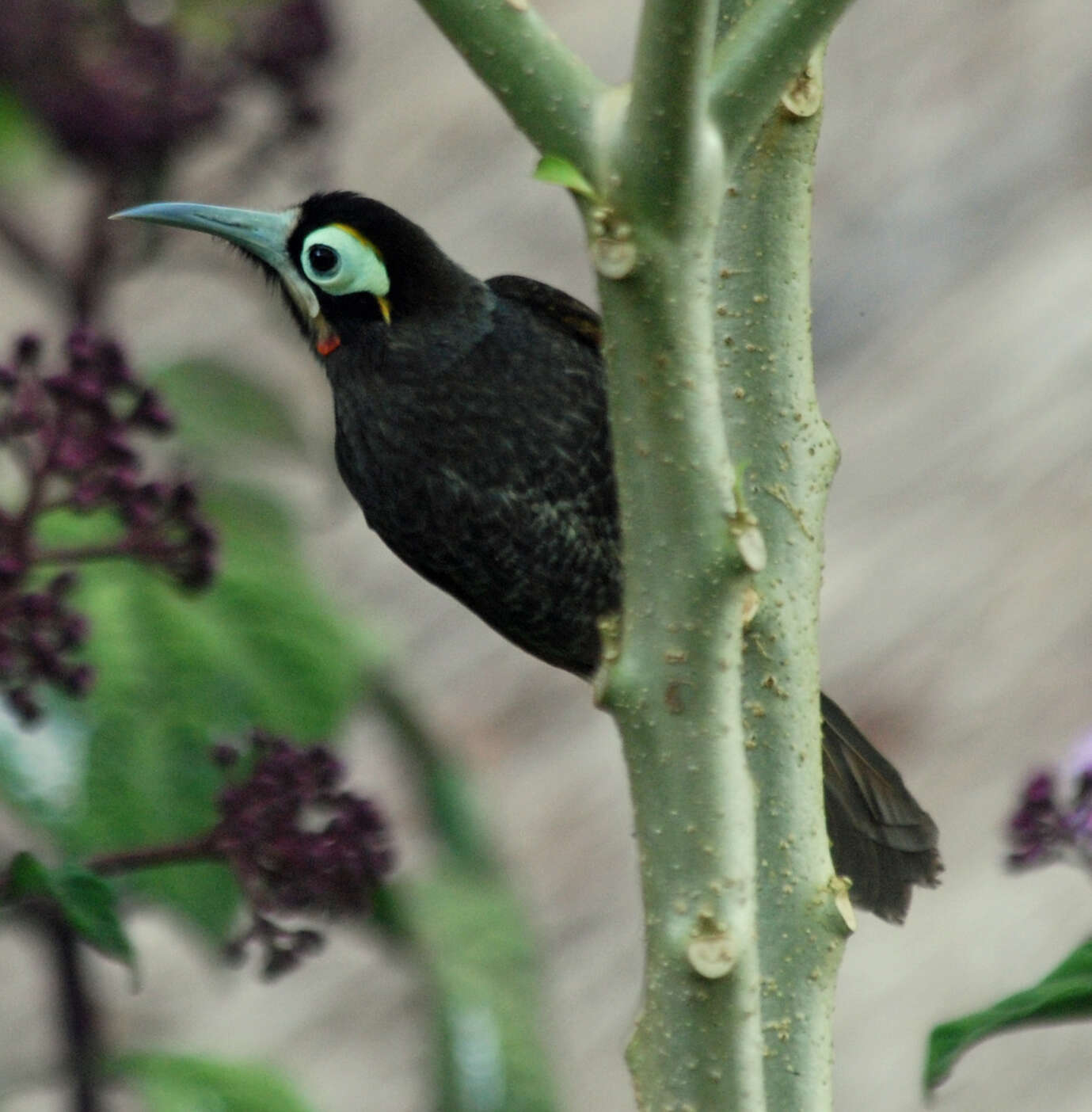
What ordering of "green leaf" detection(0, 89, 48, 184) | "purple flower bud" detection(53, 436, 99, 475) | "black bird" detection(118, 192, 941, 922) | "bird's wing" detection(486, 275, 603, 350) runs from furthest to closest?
"green leaf" detection(0, 89, 48, 184), "bird's wing" detection(486, 275, 603, 350), "black bird" detection(118, 192, 941, 922), "purple flower bud" detection(53, 436, 99, 475)

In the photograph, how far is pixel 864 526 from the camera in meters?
1.93

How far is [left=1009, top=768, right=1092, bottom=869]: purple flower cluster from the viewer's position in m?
0.86

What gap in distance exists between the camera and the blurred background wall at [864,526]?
1.67 metres

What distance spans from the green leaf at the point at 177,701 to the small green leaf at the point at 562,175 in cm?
67

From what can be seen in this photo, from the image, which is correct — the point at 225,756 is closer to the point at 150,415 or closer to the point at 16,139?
the point at 150,415

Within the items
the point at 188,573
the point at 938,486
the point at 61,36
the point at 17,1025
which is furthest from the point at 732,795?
the point at 938,486

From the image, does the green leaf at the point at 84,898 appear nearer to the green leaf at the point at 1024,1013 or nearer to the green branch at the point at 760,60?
the green leaf at the point at 1024,1013

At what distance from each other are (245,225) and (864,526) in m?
0.98

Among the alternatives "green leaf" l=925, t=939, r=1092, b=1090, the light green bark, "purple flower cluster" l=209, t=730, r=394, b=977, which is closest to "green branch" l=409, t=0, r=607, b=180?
the light green bark

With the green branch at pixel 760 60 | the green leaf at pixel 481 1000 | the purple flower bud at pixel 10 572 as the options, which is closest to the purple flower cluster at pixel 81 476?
the purple flower bud at pixel 10 572

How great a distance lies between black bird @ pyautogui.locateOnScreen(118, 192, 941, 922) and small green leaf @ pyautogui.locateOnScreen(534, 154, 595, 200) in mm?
595

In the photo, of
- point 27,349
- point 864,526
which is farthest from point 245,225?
point 864,526

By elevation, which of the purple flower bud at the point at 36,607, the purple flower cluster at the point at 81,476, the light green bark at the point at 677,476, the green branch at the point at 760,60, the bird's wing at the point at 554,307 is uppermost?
the bird's wing at the point at 554,307

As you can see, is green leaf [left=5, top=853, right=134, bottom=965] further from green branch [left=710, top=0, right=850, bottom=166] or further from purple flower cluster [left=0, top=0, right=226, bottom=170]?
purple flower cluster [left=0, top=0, right=226, bottom=170]
